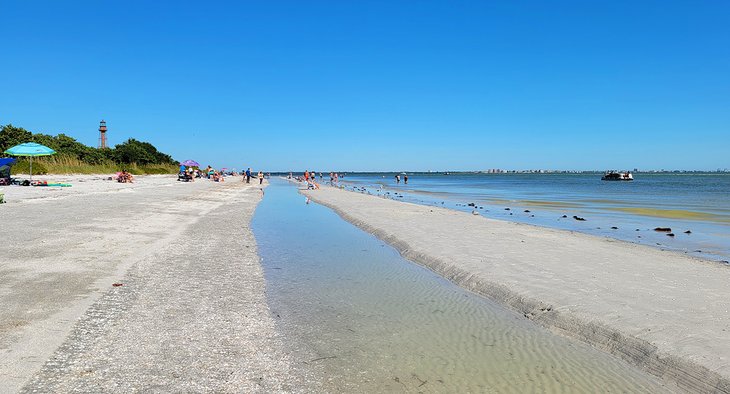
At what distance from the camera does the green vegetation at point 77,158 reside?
45619 mm

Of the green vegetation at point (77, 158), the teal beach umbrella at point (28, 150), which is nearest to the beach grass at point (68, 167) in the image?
the green vegetation at point (77, 158)

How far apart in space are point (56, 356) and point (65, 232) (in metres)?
8.99

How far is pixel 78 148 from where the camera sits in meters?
58.9

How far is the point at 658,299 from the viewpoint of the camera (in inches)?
270

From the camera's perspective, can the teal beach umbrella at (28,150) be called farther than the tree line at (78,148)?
No

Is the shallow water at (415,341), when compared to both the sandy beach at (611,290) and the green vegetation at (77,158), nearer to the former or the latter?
the sandy beach at (611,290)

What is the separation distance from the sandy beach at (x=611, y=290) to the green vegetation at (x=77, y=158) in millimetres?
47516

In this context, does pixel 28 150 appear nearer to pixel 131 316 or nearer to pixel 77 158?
pixel 77 158

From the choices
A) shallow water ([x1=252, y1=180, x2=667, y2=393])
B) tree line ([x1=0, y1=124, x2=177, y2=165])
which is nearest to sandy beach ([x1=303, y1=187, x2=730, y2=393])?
shallow water ([x1=252, y1=180, x2=667, y2=393])

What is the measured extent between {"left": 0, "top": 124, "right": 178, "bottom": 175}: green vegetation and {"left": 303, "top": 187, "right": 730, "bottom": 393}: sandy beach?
47516 millimetres

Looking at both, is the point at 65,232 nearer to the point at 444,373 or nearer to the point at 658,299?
the point at 444,373

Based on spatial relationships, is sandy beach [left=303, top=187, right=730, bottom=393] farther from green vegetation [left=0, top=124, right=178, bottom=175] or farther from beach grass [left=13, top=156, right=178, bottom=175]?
green vegetation [left=0, top=124, right=178, bottom=175]

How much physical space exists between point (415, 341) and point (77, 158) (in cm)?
6437

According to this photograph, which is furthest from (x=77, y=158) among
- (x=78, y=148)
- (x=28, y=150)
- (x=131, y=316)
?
(x=131, y=316)
